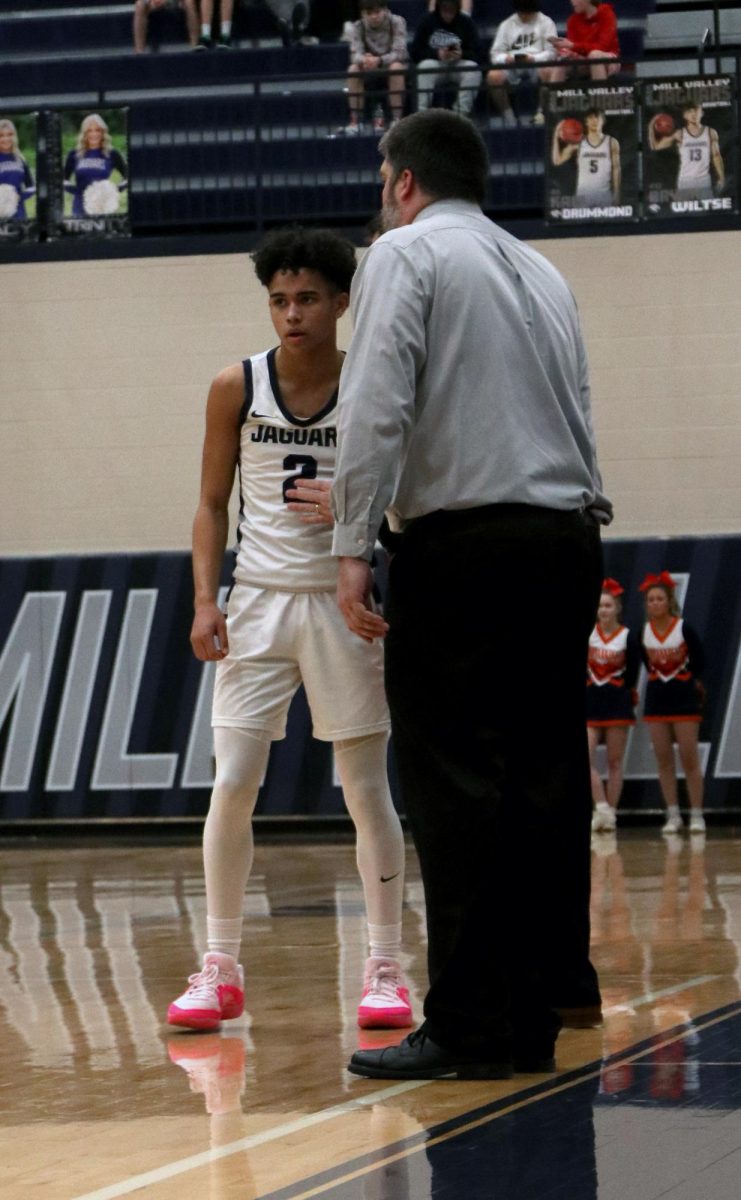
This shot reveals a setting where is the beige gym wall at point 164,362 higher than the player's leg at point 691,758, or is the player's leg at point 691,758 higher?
the beige gym wall at point 164,362

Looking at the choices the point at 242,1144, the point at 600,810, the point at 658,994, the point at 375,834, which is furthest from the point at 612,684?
the point at 242,1144

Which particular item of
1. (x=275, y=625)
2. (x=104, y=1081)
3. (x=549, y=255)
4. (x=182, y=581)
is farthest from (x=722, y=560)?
(x=104, y=1081)

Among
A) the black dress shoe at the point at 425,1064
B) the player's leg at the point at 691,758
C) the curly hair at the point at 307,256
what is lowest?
the player's leg at the point at 691,758

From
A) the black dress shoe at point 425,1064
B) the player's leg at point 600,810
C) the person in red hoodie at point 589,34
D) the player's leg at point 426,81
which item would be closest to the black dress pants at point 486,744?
the black dress shoe at point 425,1064

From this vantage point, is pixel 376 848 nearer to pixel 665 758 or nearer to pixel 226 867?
pixel 226 867

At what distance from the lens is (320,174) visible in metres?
15.9

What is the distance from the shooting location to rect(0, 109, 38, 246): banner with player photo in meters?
15.6

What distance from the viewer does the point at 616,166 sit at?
48.9 feet

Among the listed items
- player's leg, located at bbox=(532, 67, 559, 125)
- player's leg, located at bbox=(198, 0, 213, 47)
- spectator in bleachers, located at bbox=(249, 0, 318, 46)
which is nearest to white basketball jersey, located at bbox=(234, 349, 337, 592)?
player's leg, located at bbox=(532, 67, 559, 125)

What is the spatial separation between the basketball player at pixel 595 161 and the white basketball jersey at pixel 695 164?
0.48 metres

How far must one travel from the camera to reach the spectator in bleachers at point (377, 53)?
15.9 metres

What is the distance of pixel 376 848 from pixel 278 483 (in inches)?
39.7

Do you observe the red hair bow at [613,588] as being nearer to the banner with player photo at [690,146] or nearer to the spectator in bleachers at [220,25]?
the banner with player photo at [690,146]

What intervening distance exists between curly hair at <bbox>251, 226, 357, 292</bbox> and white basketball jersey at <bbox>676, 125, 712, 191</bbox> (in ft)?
32.3
